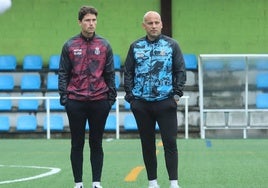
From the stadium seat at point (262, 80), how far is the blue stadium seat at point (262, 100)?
25 cm

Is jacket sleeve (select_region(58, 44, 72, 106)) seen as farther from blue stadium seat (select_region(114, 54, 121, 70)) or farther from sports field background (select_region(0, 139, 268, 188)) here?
blue stadium seat (select_region(114, 54, 121, 70))

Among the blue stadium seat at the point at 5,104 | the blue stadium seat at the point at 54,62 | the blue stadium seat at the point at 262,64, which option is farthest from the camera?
the blue stadium seat at the point at 54,62

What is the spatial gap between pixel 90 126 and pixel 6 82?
1514cm

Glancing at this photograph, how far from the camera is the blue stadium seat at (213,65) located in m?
22.2

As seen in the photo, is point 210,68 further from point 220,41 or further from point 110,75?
point 110,75

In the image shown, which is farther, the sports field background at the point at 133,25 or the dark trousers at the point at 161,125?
the sports field background at the point at 133,25

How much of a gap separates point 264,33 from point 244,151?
929 centimetres

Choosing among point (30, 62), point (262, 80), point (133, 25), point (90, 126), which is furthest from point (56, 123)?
point (90, 126)

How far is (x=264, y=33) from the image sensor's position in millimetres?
24375

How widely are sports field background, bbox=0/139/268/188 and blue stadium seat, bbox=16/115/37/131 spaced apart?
3350 millimetres

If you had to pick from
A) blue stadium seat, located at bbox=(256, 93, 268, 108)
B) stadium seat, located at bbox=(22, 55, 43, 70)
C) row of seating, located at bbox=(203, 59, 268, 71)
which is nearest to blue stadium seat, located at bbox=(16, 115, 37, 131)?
stadium seat, located at bbox=(22, 55, 43, 70)

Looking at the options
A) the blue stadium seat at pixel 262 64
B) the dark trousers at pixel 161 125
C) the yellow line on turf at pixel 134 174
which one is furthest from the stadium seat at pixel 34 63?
the dark trousers at pixel 161 125

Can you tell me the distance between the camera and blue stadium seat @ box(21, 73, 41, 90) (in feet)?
77.6

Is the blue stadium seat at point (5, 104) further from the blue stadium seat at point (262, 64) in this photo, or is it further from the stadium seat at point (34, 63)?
the blue stadium seat at point (262, 64)
